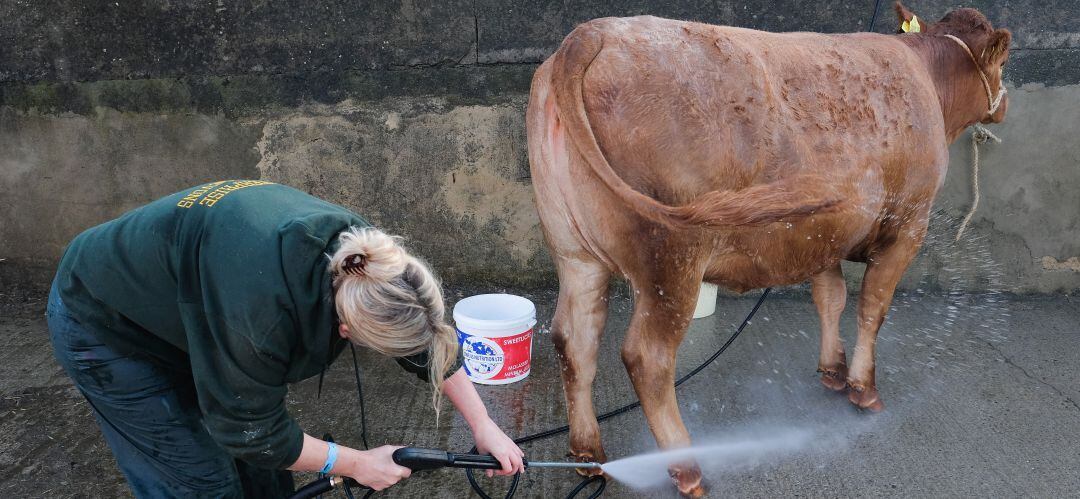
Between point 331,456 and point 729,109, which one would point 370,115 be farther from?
point 331,456

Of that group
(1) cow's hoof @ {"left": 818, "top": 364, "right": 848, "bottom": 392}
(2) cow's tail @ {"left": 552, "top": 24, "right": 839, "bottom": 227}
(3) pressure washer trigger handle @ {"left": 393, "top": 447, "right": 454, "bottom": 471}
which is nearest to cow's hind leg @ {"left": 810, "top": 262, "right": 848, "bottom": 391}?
(1) cow's hoof @ {"left": 818, "top": 364, "right": 848, "bottom": 392}

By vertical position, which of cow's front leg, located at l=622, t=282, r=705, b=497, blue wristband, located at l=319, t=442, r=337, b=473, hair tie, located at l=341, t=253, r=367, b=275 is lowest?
cow's front leg, located at l=622, t=282, r=705, b=497

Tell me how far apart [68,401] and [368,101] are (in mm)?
1988

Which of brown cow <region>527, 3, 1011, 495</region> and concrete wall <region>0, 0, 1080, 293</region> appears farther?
concrete wall <region>0, 0, 1080, 293</region>

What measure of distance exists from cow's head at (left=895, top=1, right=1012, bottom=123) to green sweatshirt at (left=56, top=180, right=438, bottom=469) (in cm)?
257

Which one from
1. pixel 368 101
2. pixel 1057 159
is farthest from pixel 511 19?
pixel 1057 159

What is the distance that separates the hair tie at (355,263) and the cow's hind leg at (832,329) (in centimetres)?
230

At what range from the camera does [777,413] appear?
2.93 meters

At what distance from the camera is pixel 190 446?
178cm

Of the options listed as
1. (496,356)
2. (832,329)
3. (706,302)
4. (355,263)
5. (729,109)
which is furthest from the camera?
(706,302)

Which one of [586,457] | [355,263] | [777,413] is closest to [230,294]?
[355,263]

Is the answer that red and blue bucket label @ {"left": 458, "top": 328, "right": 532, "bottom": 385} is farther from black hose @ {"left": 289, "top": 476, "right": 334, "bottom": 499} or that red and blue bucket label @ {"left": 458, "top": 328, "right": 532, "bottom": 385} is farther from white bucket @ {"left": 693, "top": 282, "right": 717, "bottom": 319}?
black hose @ {"left": 289, "top": 476, "right": 334, "bottom": 499}

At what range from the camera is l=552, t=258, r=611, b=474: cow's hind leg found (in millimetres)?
2352

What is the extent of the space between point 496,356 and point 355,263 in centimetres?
167
